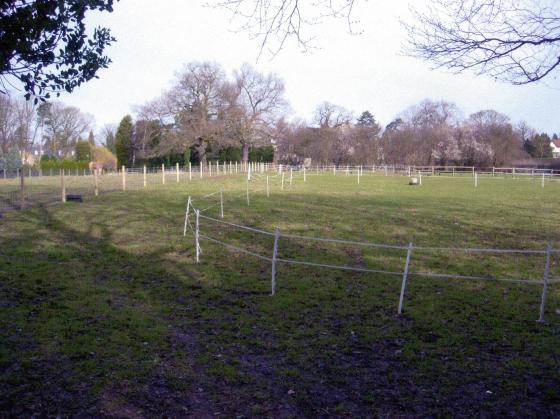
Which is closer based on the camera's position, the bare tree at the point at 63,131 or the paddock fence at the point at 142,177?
the paddock fence at the point at 142,177

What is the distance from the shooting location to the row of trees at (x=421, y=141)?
7469 cm

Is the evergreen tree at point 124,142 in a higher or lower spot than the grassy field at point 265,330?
higher

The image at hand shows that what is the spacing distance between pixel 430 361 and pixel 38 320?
5238mm

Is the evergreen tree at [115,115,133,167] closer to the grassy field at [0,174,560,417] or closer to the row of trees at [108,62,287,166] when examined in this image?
the row of trees at [108,62,287,166]

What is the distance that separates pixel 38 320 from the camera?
746 cm

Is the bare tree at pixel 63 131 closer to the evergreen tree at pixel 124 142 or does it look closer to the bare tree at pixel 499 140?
the evergreen tree at pixel 124 142

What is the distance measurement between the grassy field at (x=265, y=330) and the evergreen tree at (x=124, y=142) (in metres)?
63.8

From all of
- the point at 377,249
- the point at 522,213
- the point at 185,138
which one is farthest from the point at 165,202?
the point at 185,138

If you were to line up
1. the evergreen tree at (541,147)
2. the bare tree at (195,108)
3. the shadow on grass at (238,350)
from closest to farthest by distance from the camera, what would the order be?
the shadow on grass at (238,350) < the bare tree at (195,108) < the evergreen tree at (541,147)

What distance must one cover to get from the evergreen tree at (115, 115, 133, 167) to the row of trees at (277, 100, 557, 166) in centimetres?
2186

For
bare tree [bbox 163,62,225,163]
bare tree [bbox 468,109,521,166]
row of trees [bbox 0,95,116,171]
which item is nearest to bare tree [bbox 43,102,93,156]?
row of trees [bbox 0,95,116,171]

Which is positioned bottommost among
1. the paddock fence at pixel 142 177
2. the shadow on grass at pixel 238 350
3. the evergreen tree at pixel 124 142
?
the shadow on grass at pixel 238 350

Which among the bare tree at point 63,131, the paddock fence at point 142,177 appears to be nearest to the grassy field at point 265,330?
the paddock fence at point 142,177

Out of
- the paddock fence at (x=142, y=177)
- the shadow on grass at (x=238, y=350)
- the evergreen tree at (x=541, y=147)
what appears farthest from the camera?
the evergreen tree at (x=541, y=147)
